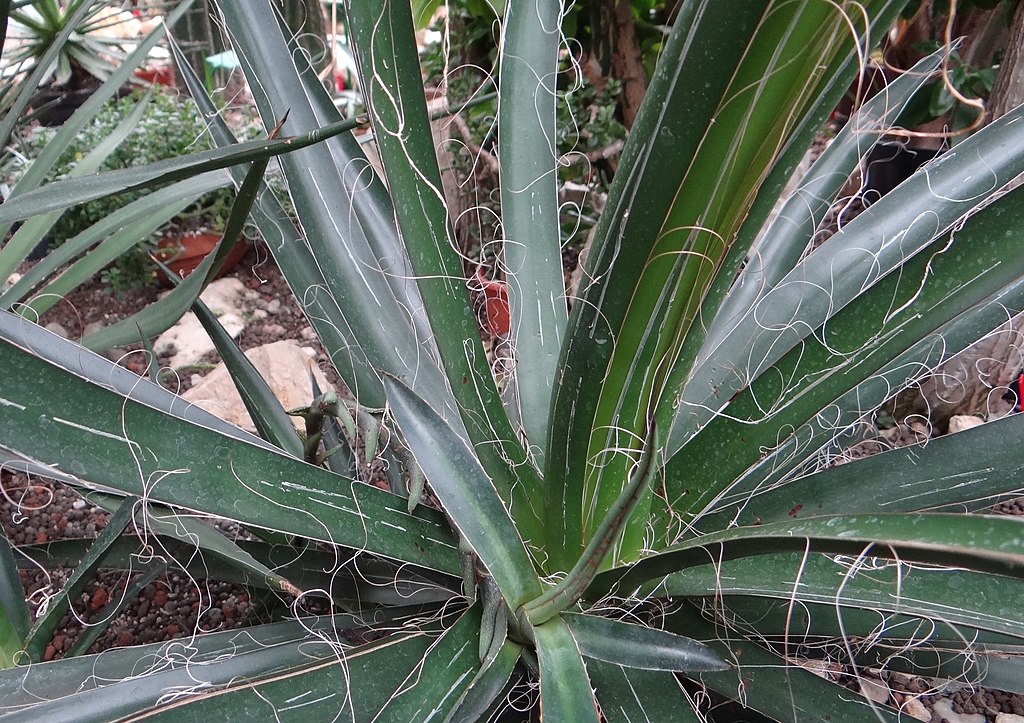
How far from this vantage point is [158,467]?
47 centimetres

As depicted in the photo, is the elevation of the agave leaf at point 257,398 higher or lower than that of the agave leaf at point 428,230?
lower

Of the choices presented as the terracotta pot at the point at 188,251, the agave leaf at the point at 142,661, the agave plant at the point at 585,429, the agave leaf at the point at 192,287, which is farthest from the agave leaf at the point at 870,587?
the terracotta pot at the point at 188,251

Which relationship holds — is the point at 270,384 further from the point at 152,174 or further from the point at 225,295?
the point at 152,174

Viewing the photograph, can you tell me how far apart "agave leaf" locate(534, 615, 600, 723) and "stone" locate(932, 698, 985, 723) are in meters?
0.65

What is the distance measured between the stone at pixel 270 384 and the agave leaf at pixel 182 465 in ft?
2.24

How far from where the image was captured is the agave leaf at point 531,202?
72 centimetres

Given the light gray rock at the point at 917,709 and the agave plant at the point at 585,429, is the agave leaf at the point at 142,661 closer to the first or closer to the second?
the agave plant at the point at 585,429

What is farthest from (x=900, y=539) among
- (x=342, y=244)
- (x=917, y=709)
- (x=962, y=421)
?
(x=962, y=421)

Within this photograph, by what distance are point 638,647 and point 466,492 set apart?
16 centimetres

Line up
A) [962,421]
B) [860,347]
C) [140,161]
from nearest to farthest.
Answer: [860,347], [962,421], [140,161]

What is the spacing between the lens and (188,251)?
6.33ft

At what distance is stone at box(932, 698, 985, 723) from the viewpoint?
33.4 inches

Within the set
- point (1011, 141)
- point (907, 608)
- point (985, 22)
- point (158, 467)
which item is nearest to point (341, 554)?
point (158, 467)

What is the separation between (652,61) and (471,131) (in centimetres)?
50
